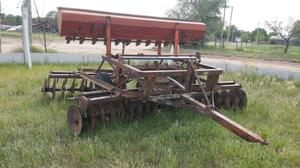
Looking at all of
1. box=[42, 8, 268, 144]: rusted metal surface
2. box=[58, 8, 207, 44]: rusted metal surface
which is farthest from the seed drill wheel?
box=[58, 8, 207, 44]: rusted metal surface

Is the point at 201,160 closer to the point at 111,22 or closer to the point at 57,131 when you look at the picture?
the point at 57,131

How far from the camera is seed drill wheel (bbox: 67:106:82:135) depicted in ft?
12.9

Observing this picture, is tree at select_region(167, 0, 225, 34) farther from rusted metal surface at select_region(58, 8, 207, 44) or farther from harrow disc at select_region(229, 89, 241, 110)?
harrow disc at select_region(229, 89, 241, 110)

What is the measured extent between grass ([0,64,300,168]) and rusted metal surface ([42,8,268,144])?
212 millimetres

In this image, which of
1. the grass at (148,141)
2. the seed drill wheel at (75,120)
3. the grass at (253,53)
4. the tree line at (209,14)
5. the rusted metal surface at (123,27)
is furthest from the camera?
the tree line at (209,14)

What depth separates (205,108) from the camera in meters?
3.59

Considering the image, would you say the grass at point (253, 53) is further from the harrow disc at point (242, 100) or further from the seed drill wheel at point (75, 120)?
the seed drill wheel at point (75, 120)

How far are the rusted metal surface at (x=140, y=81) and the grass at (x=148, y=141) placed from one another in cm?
21

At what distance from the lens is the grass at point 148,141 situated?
331cm

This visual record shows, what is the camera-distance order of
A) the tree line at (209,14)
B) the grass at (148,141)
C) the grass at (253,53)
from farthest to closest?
the tree line at (209,14) → the grass at (253,53) → the grass at (148,141)

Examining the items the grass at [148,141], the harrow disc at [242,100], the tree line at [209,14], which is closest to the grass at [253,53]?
the tree line at [209,14]

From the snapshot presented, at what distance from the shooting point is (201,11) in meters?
35.3

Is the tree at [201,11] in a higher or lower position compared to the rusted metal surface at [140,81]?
higher

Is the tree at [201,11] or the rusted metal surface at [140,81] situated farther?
the tree at [201,11]
